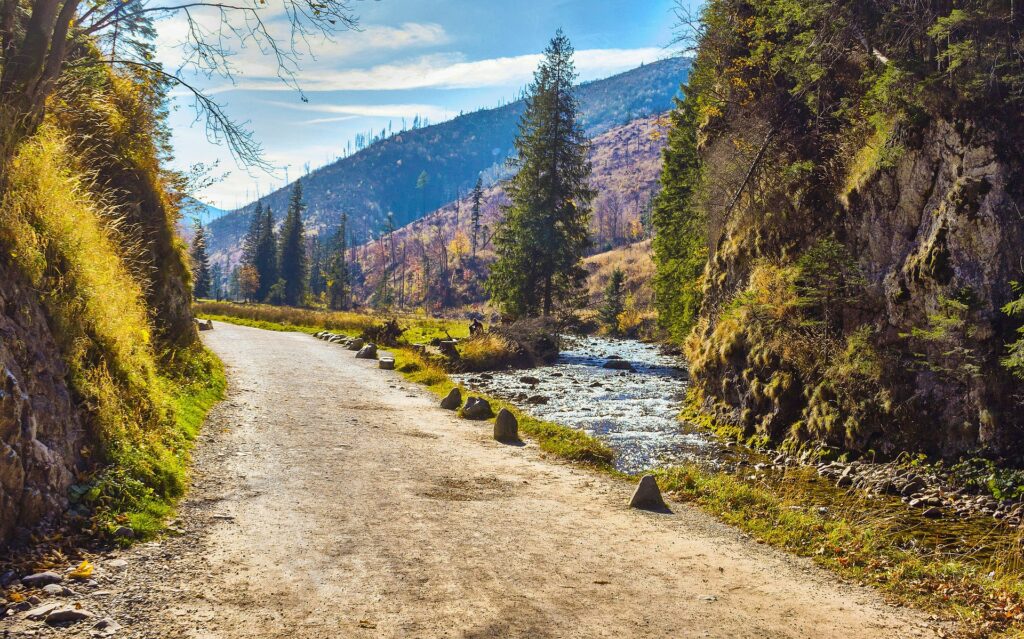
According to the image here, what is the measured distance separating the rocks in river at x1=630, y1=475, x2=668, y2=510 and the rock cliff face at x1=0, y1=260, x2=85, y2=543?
22.5ft

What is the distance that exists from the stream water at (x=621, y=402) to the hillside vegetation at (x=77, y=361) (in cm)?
818

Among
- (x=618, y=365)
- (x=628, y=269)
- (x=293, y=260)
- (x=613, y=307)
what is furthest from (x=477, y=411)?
(x=628, y=269)

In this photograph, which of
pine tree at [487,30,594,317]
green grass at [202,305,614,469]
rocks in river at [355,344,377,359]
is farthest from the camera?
pine tree at [487,30,594,317]

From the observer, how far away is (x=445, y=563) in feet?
20.2

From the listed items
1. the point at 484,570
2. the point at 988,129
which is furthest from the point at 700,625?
the point at 988,129

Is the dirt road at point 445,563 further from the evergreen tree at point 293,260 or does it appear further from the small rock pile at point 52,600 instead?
the evergreen tree at point 293,260

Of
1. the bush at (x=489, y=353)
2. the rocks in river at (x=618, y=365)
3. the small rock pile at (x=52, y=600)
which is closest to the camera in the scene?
the small rock pile at (x=52, y=600)

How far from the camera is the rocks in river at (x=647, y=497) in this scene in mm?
8688

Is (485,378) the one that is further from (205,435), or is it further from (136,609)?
(136,609)

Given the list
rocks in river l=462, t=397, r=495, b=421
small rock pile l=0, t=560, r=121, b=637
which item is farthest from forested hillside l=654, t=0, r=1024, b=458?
small rock pile l=0, t=560, r=121, b=637

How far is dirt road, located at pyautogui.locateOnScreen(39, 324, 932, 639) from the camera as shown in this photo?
5020mm

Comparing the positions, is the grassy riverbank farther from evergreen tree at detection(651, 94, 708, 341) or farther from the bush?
evergreen tree at detection(651, 94, 708, 341)

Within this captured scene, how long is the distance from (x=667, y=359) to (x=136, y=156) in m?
26.3

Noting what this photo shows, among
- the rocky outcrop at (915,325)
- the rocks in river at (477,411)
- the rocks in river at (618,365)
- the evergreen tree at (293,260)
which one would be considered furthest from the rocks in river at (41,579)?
the evergreen tree at (293,260)
